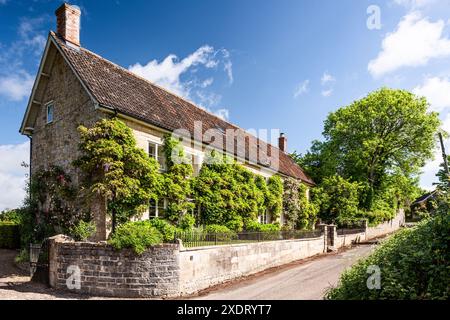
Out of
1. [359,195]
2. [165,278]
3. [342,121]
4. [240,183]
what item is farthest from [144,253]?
[342,121]

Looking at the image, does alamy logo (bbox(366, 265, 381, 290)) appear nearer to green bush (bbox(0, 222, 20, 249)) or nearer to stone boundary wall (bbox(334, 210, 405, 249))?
stone boundary wall (bbox(334, 210, 405, 249))

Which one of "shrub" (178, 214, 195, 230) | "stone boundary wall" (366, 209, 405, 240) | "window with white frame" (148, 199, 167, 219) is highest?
"window with white frame" (148, 199, 167, 219)

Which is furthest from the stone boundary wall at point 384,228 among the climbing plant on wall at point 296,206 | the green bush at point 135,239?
the green bush at point 135,239

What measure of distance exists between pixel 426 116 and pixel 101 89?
1229 inches

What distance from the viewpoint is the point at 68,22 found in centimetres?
1714

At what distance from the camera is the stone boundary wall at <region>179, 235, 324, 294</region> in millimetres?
11266

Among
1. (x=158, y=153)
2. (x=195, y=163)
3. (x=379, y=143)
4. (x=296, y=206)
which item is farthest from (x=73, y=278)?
(x=379, y=143)

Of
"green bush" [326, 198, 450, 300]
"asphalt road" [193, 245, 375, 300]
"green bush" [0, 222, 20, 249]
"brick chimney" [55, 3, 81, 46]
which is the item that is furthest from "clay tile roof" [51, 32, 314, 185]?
"green bush" [326, 198, 450, 300]

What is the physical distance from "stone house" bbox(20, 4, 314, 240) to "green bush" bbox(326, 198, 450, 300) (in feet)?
35.0

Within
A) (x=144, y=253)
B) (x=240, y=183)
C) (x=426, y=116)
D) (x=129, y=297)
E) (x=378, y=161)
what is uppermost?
(x=426, y=116)

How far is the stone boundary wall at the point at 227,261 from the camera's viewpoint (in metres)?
11.3

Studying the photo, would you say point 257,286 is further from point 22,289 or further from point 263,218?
point 263,218

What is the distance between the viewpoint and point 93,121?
15.0m
